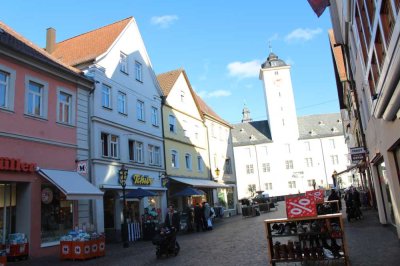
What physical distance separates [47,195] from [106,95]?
7324 millimetres

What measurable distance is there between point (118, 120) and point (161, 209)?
7151mm

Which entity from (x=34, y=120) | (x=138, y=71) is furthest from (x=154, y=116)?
(x=34, y=120)

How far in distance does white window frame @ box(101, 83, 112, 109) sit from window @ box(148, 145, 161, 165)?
5.14 metres

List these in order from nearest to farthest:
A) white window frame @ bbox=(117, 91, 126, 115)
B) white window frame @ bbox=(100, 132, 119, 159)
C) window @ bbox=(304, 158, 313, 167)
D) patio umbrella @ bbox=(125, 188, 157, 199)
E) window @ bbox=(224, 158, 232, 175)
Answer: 1. patio umbrella @ bbox=(125, 188, 157, 199)
2. white window frame @ bbox=(100, 132, 119, 159)
3. white window frame @ bbox=(117, 91, 126, 115)
4. window @ bbox=(224, 158, 232, 175)
5. window @ bbox=(304, 158, 313, 167)

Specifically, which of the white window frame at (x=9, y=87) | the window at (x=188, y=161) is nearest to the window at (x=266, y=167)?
the window at (x=188, y=161)

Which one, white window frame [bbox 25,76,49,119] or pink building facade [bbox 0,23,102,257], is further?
white window frame [bbox 25,76,49,119]

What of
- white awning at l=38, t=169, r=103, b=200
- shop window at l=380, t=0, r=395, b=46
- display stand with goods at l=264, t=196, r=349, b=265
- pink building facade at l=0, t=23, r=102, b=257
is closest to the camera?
shop window at l=380, t=0, r=395, b=46

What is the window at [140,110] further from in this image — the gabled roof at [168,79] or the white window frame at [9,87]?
the white window frame at [9,87]

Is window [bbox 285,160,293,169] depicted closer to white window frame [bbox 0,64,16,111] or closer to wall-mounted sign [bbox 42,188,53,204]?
wall-mounted sign [bbox 42,188,53,204]

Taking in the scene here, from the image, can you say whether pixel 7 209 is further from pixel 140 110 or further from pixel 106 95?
pixel 140 110

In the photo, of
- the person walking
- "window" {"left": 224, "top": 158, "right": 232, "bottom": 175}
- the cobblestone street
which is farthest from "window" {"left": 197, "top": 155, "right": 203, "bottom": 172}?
the cobblestone street

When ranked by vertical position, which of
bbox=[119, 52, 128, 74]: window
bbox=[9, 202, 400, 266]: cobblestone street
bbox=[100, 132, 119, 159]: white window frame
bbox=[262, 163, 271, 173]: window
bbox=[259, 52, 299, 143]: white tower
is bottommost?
bbox=[9, 202, 400, 266]: cobblestone street

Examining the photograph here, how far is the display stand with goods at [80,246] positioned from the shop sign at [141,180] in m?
8.69

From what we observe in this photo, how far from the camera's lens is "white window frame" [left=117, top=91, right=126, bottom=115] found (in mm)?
23087
